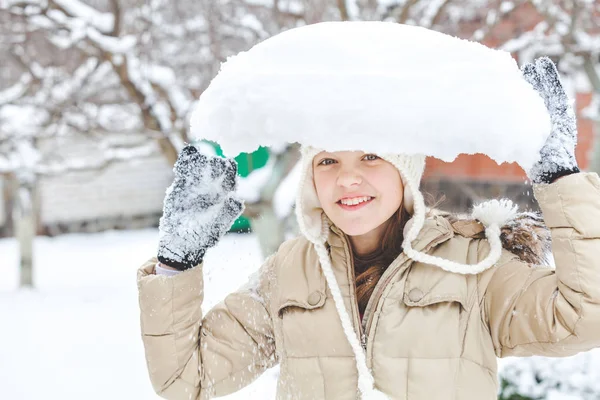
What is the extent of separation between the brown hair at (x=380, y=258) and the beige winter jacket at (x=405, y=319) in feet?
0.24

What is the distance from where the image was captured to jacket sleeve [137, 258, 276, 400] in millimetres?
1373

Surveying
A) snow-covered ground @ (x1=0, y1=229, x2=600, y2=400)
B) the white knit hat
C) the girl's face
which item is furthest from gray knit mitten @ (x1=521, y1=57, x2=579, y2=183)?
snow-covered ground @ (x1=0, y1=229, x2=600, y2=400)

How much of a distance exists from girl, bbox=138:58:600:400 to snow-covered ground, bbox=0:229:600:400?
0.29 meters

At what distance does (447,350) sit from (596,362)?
10.4 feet

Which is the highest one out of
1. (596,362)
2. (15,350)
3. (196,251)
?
(196,251)

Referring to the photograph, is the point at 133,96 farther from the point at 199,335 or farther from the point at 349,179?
the point at 349,179

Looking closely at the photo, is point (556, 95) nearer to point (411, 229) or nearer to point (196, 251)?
point (411, 229)

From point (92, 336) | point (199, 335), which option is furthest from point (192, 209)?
point (92, 336)

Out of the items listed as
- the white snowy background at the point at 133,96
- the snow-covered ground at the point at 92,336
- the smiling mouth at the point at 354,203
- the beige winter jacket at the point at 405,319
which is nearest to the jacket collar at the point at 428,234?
the beige winter jacket at the point at 405,319

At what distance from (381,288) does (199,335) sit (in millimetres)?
455

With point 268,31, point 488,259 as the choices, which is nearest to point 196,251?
point 488,259

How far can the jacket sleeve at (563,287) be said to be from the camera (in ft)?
3.91

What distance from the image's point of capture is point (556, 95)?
1.25m

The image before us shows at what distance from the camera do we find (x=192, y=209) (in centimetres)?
139
